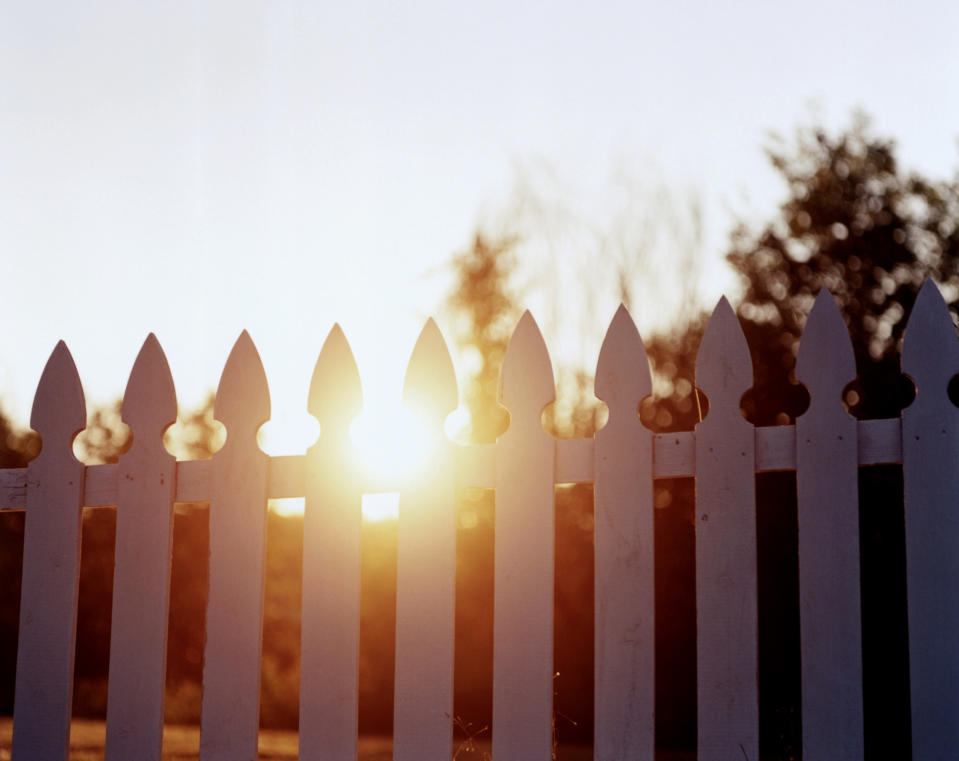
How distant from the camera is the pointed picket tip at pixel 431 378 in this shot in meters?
3.29

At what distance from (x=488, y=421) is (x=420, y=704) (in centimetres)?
416

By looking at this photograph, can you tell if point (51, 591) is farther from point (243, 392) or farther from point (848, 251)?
point (848, 251)

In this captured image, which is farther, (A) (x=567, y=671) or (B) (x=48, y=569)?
(A) (x=567, y=671)

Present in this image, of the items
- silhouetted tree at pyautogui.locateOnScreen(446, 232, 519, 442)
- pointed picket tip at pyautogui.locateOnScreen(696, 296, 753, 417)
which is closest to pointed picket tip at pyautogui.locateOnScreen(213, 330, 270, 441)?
pointed picket tip at pyautogui.locateOnScreen(696, 296, 753, 417)

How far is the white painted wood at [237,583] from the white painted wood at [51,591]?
0.58 meters

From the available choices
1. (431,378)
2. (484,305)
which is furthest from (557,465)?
(484,305)

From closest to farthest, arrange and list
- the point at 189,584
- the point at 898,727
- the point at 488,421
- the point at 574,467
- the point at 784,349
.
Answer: the point at 574,467 < the point at 898,727 < the point at 488,421 < the point at 784,349 < the point at 189,584

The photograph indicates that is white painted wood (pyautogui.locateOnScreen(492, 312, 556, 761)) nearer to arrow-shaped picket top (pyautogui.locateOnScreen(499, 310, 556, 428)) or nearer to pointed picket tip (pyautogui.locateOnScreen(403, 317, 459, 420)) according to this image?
arrow-shaped picket top (pyautogui.locateOnScreen(499, 310, 556, 428))

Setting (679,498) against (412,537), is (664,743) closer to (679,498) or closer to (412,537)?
(679,498)

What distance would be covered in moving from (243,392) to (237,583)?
24.3 inches

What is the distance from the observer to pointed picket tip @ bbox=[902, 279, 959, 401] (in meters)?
2.90

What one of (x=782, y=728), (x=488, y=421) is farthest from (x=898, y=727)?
(x=488, y=421)

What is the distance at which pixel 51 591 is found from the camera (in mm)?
3701

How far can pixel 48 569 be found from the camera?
3709mm
